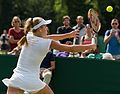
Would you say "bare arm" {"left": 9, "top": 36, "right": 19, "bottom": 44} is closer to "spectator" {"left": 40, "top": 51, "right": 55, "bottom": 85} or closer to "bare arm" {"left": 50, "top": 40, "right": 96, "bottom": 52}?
"spectator" {"left": 40, "top": 51, "right": 55, "bottom": 85}

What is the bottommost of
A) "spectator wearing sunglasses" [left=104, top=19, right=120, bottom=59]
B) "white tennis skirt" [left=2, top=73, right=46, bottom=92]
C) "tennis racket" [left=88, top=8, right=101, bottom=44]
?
"white tennis skirt" [left=2, top=73, right=46, bottom=92]

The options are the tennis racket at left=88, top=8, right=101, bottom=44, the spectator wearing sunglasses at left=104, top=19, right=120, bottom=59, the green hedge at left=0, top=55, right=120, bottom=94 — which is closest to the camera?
the tennis racket at left=88, top=8, right=101, bottom=44

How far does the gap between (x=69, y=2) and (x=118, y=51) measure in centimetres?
2571

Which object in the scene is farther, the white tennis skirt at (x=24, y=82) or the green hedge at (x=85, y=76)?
the green hedge at (x=85, y=76)

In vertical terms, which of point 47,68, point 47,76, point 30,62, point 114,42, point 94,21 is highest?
point 94,21

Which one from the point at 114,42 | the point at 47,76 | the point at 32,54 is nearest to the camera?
the point at 32,54

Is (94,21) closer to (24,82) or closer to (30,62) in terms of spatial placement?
(30,62)

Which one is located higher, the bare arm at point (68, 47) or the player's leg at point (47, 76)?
the bare arm at point (68, 47)

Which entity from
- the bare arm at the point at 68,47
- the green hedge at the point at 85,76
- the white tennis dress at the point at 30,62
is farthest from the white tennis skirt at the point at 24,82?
the green hedge at the point at 85,76

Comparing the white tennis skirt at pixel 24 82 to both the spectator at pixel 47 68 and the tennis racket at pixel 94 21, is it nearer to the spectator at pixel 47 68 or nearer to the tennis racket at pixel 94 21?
the tennis racket at pixel 94 21

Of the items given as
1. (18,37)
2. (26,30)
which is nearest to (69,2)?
(18,37)

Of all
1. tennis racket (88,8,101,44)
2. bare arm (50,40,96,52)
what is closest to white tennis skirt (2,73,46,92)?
bare arm (50,40,96,52)

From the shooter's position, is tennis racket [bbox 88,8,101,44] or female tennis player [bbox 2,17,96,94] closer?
female tennis player [bbox 2,17,96,94]

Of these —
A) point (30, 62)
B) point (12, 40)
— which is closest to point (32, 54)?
point (30, 62)
